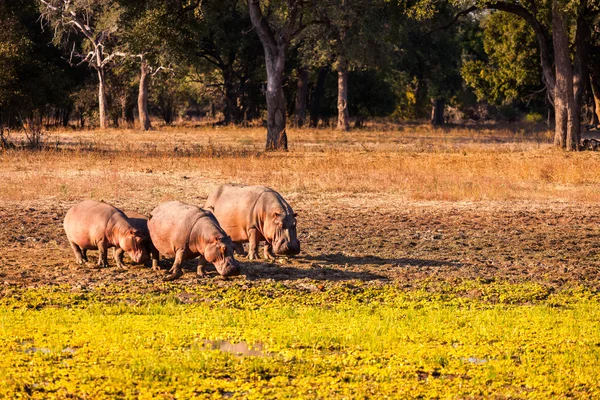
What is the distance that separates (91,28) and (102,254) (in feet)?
144

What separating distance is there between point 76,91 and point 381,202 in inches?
1740

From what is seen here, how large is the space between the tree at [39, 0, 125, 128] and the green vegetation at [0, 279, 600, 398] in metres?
36.2

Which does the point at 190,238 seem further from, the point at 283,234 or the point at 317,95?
the point at 317,95

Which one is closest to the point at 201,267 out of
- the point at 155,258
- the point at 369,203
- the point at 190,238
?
the point at 190,238

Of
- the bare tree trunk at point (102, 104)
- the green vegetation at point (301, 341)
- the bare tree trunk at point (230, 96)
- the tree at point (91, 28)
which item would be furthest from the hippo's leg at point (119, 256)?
the bare tree trunk at point (230, 96)

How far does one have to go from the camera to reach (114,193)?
19.5 metres

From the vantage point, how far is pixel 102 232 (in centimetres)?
1205

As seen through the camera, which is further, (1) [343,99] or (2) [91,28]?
(2) [91,28]

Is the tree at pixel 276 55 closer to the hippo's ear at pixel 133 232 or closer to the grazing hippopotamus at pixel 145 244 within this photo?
the grazing hippopotamus at pixel 145 244

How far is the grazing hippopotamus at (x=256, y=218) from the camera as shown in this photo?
12.1 meters

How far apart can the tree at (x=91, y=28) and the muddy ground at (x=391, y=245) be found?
29.8 meters

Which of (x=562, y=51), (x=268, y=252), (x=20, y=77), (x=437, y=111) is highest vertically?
(x=562, y=51)

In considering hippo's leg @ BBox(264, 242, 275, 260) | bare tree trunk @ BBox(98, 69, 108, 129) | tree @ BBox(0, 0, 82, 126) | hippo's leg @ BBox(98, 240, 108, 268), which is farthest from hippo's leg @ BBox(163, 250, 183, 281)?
bare tree trunk @ BBox(98, 69, 108, 129)

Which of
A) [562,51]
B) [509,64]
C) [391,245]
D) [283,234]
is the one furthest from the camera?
[509,64]
